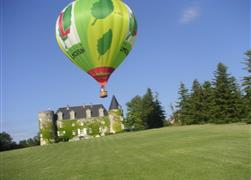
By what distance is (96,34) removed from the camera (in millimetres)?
18891

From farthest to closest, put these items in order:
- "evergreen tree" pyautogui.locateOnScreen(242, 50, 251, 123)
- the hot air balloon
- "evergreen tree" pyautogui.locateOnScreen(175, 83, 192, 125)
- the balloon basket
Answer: "evergreen tree" pyautogui.locateOnScreen(175, 83, 192, 125)
"evergreen tree" pyautogui.locateOnScreen(242, 50, 251, 123)
the balloon basket
the hot air balloon

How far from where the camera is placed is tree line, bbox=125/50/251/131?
50.3 m

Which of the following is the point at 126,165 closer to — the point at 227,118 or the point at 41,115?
the point at 227,118

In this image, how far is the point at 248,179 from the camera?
8.34 m

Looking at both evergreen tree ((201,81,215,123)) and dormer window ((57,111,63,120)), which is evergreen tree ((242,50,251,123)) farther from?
dormer window ((57,111,63,120))

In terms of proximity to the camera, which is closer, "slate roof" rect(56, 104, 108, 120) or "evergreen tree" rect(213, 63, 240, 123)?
"evergreen tree" rect(213, 63, 240, 123)

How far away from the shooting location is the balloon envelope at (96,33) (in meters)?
18.8

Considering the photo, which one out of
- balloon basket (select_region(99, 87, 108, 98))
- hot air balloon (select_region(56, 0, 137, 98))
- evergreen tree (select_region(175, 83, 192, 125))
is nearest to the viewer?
hot air balloon (select_region(56, 0, 137, 98))

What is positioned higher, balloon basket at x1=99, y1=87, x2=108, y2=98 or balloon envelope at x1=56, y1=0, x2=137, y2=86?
balloon envelope at x1=56, y1=0, x2=137, y2=86

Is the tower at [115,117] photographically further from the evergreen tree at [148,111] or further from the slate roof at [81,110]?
the evergreen tree at [148,111]

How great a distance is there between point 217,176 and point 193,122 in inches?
2169

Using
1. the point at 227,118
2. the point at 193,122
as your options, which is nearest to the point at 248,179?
the point at 227,118

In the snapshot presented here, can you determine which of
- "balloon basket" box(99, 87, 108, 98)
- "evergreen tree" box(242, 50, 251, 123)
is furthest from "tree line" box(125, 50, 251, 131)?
"balloon basket" box(99, 87, 108, 98)

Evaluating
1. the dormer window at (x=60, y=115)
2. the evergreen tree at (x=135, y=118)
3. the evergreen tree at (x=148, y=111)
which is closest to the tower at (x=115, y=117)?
the evergreen tree at (x=135, y=118)
